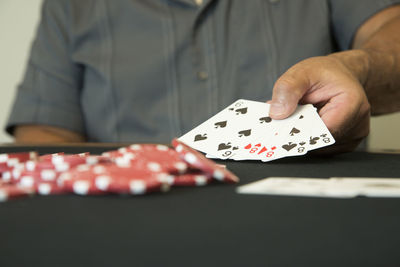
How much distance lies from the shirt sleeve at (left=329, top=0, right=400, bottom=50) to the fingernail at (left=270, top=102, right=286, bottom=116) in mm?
1115

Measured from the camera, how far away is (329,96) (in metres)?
1.28

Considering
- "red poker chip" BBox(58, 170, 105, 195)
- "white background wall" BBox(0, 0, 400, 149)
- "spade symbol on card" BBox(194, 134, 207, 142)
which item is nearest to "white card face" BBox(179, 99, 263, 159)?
"spade symbol on card" BBox(194, 134, 207, 142)

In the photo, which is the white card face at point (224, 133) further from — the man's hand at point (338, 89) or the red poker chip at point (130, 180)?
the red poker chip at point (130, 180)

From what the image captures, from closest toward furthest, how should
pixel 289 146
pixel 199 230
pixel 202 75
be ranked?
pixel 199 230
pixel 289 146
pixel 202 75

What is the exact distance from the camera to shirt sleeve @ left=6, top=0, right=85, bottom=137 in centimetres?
221

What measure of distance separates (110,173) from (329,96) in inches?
31.5

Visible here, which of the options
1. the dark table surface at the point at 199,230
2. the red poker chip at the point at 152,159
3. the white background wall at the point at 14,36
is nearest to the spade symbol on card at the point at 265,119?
the red poker chip at the point at 152,159

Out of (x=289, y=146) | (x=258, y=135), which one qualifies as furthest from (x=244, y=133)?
(x=289, y=146)

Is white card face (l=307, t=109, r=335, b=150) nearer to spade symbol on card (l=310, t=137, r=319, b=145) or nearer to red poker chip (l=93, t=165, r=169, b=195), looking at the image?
spade symbol on card (l=310, t=137, r=319, b=145)

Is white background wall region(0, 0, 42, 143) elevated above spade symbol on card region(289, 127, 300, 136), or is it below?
above

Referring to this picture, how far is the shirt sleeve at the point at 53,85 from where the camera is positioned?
2.21 metres

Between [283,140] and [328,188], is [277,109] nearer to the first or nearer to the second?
[283,140]

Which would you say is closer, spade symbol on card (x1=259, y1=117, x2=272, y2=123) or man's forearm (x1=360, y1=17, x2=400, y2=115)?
spade symbol on card (x1=259, y1=117, x2=272, y2=123)

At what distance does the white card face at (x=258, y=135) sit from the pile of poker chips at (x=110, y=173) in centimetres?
31
